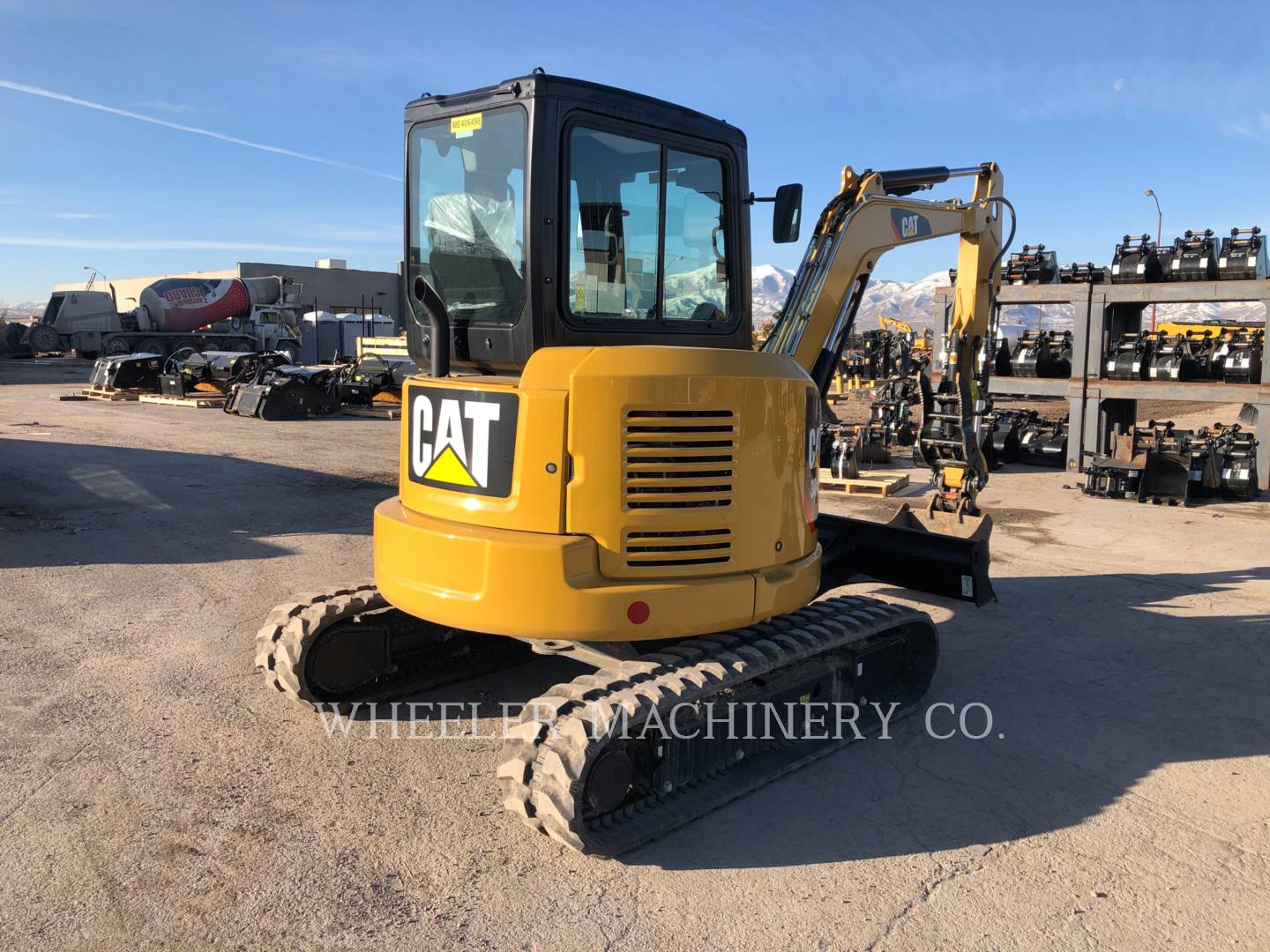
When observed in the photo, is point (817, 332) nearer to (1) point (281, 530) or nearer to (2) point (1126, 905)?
(2) point (1126, 905)

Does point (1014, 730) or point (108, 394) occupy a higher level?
point (108, 394)

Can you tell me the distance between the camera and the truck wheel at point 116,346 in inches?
1403

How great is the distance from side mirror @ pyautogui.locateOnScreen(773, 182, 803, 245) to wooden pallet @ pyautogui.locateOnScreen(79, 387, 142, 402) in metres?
22.6

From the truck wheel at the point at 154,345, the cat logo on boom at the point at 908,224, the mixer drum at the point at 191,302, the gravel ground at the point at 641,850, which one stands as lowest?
the gravel ground at the point at 641,850

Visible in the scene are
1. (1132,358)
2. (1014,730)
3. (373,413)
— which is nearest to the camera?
(1014,730)

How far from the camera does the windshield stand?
410 cm

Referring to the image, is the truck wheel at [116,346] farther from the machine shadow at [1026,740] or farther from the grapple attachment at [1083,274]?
the machine shadow at [1026,740]

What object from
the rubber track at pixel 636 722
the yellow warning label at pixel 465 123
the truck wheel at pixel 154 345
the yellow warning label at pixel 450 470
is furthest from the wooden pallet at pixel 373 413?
the truck wheel at pixel 154 345

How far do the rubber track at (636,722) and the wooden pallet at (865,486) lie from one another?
7.87 m

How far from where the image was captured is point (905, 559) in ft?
19.9

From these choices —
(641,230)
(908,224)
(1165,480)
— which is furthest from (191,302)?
(641,230)

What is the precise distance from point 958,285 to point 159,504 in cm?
825

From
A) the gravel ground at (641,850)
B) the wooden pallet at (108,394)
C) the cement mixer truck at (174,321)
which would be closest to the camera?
the gravel ground at (641,850)

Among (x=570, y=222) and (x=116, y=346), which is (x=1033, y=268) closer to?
(x=570, y=222)
